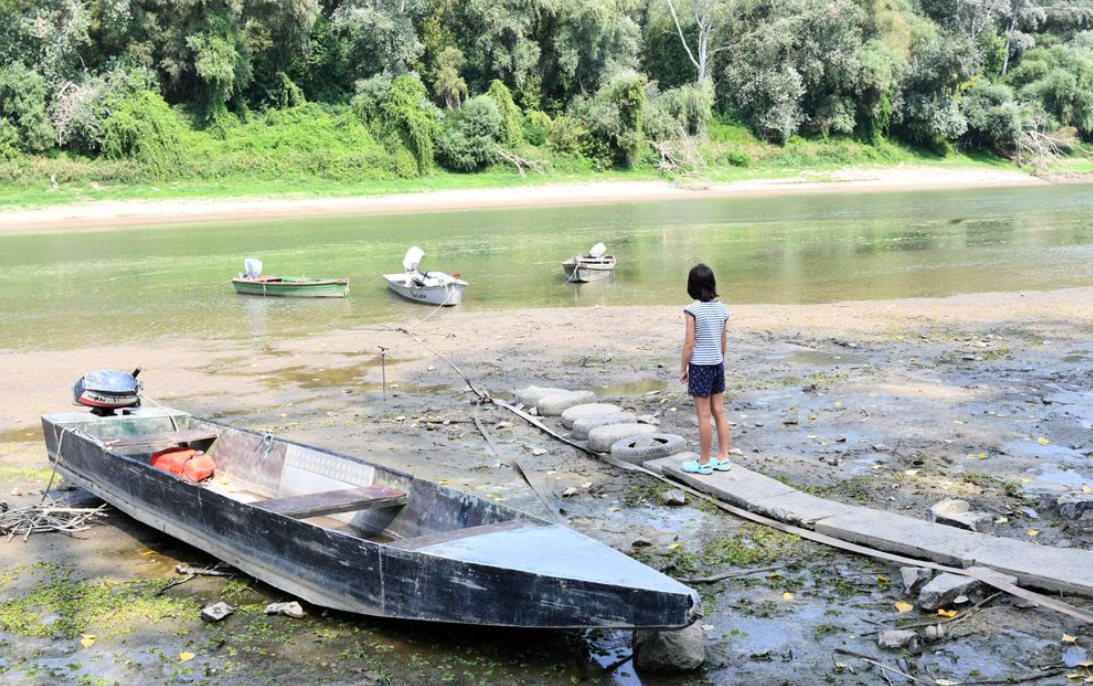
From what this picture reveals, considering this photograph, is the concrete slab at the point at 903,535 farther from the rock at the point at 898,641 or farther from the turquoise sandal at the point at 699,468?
the turquoise sandal at the point at 699,468

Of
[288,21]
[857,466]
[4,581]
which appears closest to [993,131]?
[288,21]

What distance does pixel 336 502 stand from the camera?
→ 690 centimetres

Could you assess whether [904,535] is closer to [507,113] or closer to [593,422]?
[593,422]

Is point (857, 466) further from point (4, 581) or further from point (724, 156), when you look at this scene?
point (724, 156)

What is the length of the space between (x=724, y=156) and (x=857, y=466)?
54.6m

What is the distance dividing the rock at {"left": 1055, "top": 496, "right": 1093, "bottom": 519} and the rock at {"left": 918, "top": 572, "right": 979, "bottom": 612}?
1737 millimetres

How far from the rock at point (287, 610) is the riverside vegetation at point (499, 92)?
4460cm

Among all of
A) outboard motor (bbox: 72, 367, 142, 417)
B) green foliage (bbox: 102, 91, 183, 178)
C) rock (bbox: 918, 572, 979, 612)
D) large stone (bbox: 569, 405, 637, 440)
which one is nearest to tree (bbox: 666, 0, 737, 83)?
green foliage (bbox: 102, 91, 183, 178)

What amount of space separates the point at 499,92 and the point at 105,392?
50963 millimetres

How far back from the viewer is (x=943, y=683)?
5.04 metres

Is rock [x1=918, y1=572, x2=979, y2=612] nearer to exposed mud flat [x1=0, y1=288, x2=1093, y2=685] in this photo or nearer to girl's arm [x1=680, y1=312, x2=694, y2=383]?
exposed mud flat [x1=0, y1=288, x2=1093, y2=685]

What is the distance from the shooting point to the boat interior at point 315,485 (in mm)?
6570

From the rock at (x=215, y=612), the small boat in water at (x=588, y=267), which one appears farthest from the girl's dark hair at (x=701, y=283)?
the small boat in water at (x=588, y=267)

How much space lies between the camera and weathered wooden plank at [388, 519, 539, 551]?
5.79 meters
